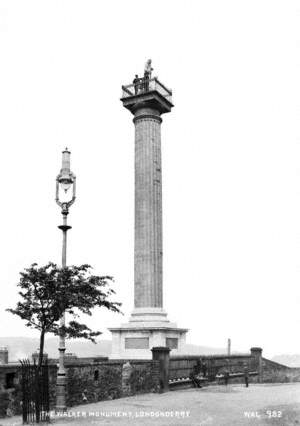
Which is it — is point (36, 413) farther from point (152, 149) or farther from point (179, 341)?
point (152, 149)

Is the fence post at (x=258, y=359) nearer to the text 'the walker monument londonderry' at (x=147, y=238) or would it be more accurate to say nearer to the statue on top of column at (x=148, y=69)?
the text 'the walker monument londonderry' at (x=147, y=238)

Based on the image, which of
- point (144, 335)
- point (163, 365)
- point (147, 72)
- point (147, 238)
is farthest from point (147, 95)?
point (163, 365)

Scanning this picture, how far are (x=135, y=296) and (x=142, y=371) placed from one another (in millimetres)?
7940

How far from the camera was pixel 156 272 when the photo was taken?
29500 mm

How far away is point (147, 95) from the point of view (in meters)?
30.9

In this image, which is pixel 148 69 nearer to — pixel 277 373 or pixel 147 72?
pixel 147 72

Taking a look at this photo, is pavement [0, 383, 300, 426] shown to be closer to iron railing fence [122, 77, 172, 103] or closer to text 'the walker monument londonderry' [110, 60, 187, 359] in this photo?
text 'the walker monument londonderry' [110, 60, 187, 359]

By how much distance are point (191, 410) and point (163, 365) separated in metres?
6.45

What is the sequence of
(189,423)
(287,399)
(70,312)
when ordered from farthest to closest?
(287,399) < (70,312) < (189,423)

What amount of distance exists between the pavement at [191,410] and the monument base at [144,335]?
6247 mm

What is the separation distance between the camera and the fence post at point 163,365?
22688 millimetres

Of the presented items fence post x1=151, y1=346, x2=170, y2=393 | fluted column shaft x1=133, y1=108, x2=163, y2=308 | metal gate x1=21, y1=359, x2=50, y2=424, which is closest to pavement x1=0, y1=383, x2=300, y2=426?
metal gate x1=21, y1=359, x2=50, y2=424

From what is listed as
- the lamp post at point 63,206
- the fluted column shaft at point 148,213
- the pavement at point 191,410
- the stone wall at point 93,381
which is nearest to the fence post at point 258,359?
the fluted column shaft at point 148,213

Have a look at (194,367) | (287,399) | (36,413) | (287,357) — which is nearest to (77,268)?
(36,413)
